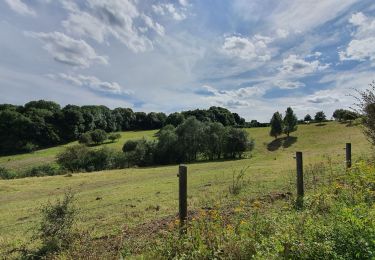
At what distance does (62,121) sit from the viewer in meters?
95.9

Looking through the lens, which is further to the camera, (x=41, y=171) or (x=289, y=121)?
(x=289, y=121)

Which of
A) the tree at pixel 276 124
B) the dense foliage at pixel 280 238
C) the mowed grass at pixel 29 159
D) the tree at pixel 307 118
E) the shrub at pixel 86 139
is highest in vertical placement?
the tree at pixel 307 118

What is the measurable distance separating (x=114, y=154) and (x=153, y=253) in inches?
2485

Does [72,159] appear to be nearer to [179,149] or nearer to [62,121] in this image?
[179,149]

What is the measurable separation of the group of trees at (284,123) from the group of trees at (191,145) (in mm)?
14364

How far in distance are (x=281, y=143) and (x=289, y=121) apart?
757 centimetres

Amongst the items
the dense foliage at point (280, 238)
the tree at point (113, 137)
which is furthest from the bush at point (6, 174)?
the dense foliage at point (280, 238)

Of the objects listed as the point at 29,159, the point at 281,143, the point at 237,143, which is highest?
the point at 237,143

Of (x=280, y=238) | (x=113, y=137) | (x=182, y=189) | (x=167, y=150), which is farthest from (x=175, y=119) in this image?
(x=280, y=238)

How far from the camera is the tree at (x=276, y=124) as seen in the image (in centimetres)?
7819

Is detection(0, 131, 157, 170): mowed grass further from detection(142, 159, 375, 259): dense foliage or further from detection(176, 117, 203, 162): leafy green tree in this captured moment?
detection(142, 159, 375, 259): dense foliage

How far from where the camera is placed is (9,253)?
323 inches

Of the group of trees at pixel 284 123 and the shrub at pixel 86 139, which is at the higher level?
the group of trees at pixel 284 123

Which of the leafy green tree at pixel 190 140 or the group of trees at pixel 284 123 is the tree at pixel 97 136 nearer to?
the leafy green tree at pixel 190 140
